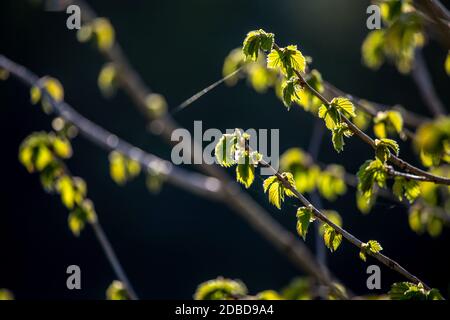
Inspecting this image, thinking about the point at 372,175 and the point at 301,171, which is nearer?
the point at 372,175

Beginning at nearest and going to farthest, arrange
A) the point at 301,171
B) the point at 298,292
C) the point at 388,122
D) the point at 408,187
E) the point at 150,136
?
1. the point at 408,187
2. the point at 388,122
3. the point at 298,292
4. the point at 301,171
5. the point at 150,136

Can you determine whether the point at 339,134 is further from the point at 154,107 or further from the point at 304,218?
the point at 154,107

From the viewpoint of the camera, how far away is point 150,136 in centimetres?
389

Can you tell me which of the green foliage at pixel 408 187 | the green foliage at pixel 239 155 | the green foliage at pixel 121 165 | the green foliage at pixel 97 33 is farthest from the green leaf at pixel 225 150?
the green foliage at pixel 97 33

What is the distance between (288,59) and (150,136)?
290cm

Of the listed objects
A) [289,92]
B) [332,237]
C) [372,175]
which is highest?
[289,92]

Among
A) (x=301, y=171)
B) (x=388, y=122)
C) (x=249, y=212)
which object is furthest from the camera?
(x=249, y=212)

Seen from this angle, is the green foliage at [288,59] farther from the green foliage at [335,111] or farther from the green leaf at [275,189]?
the green leaf at [275,189]

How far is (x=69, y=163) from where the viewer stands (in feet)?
12.7

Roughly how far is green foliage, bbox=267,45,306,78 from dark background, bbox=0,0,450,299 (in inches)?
→ 90.9

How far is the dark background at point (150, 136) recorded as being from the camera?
349 cm

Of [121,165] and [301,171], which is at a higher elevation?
Answer: [121,165]

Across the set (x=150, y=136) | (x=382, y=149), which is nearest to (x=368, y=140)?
(x=382, y=149)

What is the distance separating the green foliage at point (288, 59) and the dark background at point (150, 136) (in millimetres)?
2308
